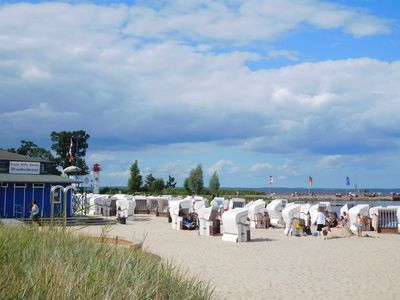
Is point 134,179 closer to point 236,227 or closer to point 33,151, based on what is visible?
point 33,151

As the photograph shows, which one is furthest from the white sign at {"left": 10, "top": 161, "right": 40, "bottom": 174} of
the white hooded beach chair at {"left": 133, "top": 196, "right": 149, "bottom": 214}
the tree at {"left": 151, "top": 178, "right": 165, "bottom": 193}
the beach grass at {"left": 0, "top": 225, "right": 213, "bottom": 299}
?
the tree at {"left": 151, "top": 178, "right": 165, "bottom": 193}

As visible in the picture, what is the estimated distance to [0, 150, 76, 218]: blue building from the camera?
27.5 m

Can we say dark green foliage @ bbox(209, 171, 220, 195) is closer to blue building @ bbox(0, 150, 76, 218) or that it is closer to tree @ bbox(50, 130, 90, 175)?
tree @ bbox(50, 130, 90, 175)

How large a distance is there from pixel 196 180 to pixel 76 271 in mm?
72981

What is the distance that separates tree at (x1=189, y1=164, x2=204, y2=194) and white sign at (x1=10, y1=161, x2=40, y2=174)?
47723mm

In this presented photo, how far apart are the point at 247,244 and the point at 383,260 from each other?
5065 mm

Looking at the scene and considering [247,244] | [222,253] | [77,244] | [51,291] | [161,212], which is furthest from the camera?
[161,212]

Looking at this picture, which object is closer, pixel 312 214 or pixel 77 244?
pixel 77 244

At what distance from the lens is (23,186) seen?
2809 centimetres

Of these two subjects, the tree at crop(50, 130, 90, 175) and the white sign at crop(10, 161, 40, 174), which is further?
the tree at crop(50, 130, 90, 175)

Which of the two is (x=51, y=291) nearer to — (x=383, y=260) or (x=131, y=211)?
(x=383, y=260)

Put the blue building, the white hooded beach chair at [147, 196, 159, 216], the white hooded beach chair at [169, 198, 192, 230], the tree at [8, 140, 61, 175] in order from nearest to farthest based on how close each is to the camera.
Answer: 1. the white hooded beach chair at [169, 198, 192, 230]
2. the blue building
3. the white hooded beach chair at [147, 196, 159, 216]
4. the tree at [8, 140, 61, 175]

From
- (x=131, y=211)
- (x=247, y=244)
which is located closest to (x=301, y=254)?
(x=247, y=244)

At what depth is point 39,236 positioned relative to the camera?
23.0 feet
